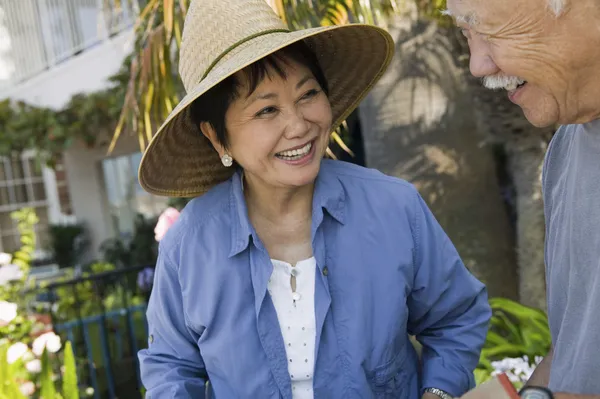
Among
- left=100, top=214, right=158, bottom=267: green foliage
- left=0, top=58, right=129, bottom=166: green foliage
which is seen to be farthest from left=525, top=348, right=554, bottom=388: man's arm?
left=100, top=214, right=158, bottom=267: green foliage

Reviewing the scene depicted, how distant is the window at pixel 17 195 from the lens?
41.7 feet

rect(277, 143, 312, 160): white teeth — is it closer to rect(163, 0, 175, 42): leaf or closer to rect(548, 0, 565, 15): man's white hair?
rect(548, 0, 565, 15): man's white hair

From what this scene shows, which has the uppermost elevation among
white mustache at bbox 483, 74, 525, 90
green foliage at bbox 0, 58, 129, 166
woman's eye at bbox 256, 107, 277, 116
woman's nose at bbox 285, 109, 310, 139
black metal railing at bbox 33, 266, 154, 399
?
green foliage at bbox 0, 58, 129, 166

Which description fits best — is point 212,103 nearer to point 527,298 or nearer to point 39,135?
point 527,298

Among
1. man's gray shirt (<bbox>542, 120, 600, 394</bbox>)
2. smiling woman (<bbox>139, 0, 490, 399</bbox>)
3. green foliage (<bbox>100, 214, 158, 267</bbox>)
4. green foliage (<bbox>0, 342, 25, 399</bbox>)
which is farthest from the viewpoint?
green foliage (<bbox>100, 214, 158, 267</bbox>)

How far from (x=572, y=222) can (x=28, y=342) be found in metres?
4.69

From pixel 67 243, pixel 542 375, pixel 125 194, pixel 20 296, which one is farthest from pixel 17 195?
pixel 542 375

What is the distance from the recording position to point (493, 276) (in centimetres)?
378

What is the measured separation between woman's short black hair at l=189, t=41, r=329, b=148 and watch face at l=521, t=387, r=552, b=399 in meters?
1.02

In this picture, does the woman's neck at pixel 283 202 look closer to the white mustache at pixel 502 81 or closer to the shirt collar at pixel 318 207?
the shirt collar at pixel 318 207

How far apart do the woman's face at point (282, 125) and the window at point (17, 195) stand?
38.6 feet

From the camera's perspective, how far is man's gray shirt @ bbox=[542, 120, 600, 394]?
3.83 ft

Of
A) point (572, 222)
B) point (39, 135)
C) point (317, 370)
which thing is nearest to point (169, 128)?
point (317, 370)

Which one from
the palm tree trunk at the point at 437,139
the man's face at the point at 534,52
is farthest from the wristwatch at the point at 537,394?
the palm tree trunk at the point at 437,139
